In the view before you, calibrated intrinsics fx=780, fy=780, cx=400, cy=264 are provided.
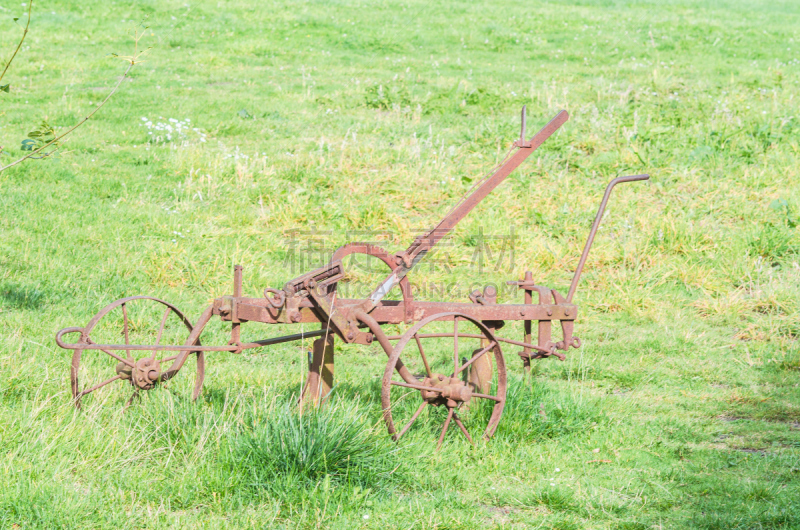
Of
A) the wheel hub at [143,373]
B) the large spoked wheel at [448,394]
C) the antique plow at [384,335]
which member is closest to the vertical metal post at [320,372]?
the antique plow at [384,335]

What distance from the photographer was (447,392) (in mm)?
4090

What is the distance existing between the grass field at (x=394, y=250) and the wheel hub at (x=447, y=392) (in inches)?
7.8

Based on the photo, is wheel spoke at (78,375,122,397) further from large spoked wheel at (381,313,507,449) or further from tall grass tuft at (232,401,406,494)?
large spoked wheel at (381,313,507,449)

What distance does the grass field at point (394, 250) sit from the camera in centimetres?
362

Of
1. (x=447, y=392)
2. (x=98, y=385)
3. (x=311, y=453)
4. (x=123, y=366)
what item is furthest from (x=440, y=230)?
(x=98, y=385)

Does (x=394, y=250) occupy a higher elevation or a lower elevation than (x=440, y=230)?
lower

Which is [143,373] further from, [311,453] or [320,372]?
[311,453]

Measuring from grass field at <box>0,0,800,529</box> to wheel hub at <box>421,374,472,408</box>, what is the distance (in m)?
0.20

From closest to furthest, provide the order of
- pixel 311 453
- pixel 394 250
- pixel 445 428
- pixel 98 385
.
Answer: pixel 311 453 < pixel 445 428 < pixel 98 385 < pixel 394 250

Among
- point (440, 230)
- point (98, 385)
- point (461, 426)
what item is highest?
point (440, 230)

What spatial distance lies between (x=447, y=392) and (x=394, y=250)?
3.64 meters

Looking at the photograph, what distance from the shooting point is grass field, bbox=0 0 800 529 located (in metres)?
3.62

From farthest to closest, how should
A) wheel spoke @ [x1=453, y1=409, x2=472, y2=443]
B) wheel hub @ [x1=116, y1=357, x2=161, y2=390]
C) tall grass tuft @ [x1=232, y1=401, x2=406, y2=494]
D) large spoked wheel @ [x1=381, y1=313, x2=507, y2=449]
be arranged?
wheel hub @ [x1=116, y1=357, x2=161, y2=390], wheel spoke @ [x1=453, y1=409, x2=472, y2=443], large spoked wheel @ [x1=381, y1=313, x2=507, y2=449], tall grass tuft @ [x1=232, y1=401, x2=406, y2=494]

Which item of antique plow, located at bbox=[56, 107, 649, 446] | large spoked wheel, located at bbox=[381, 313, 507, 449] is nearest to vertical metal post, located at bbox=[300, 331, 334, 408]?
antique plow, located at bbox=[56, 107, 649, 446]
